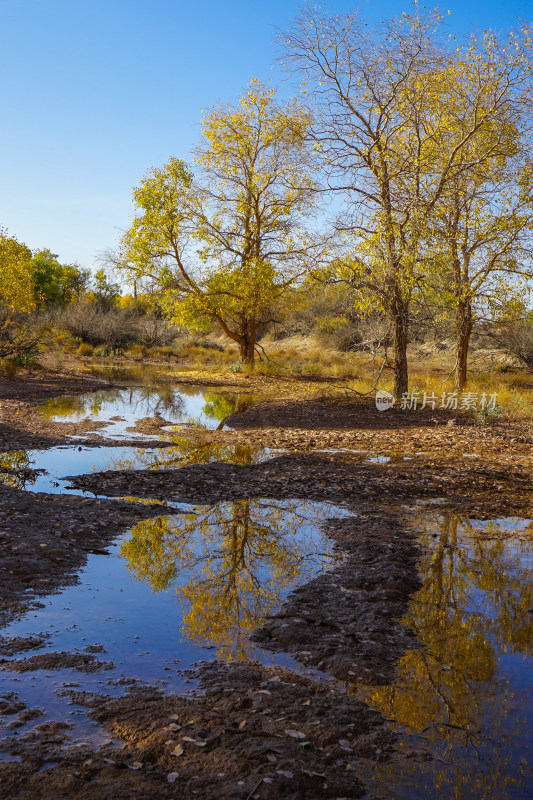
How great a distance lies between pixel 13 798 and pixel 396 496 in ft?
22.4

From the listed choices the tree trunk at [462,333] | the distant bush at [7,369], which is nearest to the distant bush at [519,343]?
the tree trunk at [462,333]

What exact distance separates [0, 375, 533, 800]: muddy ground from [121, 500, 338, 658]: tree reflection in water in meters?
0.25

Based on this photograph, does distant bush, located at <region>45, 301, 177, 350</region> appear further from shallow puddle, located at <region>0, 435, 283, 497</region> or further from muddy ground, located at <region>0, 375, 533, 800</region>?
shallow puddle, located at <region>0, 435, 283, 497</region>

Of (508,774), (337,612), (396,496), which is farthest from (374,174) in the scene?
(508,774)

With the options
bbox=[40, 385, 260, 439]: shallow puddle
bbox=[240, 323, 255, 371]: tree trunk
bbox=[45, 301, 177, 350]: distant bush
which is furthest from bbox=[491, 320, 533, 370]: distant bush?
bbox=[45, 301, 177, 350]: distant bush

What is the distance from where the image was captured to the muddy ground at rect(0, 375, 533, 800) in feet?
10.2

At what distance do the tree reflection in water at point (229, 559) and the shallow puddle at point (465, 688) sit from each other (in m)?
1.16

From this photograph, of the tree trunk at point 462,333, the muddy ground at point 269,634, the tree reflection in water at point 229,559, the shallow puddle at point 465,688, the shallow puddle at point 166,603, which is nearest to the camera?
the muddy ground at point 269,634

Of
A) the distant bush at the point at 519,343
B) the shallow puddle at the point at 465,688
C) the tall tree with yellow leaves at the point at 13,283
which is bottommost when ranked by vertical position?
the shallow puddle at the point at 465,688

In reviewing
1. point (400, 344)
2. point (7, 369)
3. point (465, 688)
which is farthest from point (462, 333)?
point (465, 688)

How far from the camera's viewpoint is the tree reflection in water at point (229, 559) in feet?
16.4

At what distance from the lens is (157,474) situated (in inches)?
379

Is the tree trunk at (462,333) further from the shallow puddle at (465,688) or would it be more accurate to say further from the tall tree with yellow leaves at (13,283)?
the tall tree with yellow leaves at (13,283)

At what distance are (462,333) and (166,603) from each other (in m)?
16.7
